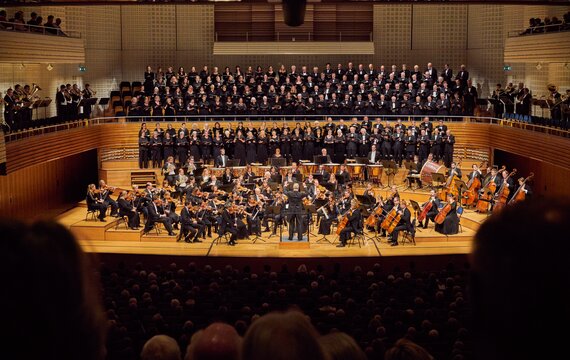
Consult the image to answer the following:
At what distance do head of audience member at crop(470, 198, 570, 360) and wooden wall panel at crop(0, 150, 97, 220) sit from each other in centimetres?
1572

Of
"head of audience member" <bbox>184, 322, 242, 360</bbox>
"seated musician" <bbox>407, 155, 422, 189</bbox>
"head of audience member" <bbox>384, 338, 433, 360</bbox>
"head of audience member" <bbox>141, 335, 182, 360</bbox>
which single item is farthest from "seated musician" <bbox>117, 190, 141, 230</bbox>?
"head of audience member" <bbox>184, 322, 242, 360</bbox>

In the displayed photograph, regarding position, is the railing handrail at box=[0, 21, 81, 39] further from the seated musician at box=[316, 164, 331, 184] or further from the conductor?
the seated musician at box=[316, 164, 331, 184]

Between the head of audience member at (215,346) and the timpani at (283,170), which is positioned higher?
the head of audience member at (215,346)

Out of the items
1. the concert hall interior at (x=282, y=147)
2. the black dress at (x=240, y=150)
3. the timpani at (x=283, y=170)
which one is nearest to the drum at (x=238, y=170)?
the concert hall interior at (x=282, y=147)

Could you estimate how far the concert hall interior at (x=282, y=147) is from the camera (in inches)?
381

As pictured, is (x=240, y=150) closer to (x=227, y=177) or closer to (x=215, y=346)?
(x=227, y=177)

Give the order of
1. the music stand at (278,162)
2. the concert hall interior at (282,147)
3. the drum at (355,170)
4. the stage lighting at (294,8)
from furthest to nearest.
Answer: the drum at (355,170) → the music stand at (278,162) → the concert hall interior at (282,147) → the stage lighting at (294,8)

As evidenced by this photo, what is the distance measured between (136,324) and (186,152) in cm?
1323

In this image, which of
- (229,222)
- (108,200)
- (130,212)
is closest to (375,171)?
(229,222)

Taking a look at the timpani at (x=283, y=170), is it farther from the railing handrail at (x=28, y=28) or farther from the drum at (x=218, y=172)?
the railing handrail at (x=28, y=28)

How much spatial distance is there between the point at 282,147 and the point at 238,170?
6.73 feet

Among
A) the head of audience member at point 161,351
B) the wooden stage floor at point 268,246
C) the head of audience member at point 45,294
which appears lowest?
the wooden stage floor at point 268,246

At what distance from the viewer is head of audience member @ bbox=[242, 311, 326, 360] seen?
39.6 inches

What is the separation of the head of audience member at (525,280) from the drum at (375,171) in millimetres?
18114
